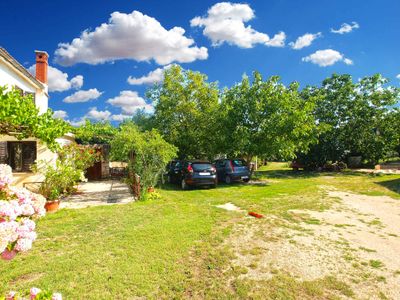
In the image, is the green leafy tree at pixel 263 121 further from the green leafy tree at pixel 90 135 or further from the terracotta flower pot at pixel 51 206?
the terracotta flower pot at pixel 51 206

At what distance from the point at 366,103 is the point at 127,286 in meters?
26.4

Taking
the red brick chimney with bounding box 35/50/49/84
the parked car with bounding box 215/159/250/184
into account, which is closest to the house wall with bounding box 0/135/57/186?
the red brick chimney with bounding box 35/50/49/84

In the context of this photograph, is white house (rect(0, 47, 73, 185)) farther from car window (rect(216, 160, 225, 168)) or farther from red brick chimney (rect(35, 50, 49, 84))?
car window (rect(216, 160, 225, 168))

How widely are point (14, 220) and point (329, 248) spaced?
5.83m

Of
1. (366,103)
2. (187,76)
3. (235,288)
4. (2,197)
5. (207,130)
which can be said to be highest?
(187,76)

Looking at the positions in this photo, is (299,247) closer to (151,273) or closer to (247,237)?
(247,237)

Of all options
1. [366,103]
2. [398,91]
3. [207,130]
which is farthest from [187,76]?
[398,91]

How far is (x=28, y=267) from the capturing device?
4.73m

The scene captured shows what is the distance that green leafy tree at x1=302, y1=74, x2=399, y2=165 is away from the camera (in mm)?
24047

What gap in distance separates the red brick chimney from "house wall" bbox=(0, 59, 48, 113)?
2.87ft

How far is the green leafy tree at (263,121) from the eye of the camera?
17031 millimetres

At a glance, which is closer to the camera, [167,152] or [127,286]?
[127,286]

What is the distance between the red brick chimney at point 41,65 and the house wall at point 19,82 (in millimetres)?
874

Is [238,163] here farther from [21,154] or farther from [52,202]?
[21,154]
